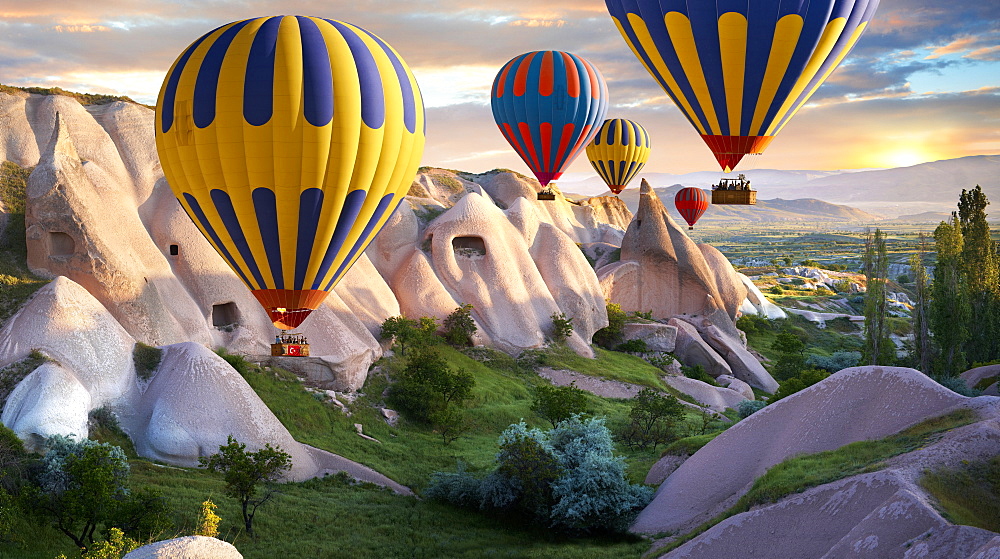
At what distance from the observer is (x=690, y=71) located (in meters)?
26.5

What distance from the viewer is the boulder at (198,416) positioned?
1057 inches

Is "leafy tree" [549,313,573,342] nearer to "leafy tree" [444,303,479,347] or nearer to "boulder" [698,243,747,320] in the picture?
"leafy tree" [444,303,479,347]

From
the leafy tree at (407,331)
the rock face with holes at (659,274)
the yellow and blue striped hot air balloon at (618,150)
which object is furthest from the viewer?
the yellow and blue striped hot air balloon at (618,150)

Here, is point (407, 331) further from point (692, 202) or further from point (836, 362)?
point (692, 202)

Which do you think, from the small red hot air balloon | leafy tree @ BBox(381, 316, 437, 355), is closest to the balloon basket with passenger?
leafy tree @ BBox(381, 316, 437, 355)

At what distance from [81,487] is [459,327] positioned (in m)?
27.6

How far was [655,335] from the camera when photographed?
185ft

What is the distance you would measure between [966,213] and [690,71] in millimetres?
34707

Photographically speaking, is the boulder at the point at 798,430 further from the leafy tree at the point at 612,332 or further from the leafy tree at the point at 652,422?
the leafy tree at the point at 612,332

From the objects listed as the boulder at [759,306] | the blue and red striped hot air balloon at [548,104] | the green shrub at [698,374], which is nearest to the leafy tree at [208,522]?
the blue and red striped hot air balloon at [548,104]

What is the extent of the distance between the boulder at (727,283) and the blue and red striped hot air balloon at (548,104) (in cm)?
2494

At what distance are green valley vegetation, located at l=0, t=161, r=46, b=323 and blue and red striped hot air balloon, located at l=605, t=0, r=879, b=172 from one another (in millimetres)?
21956

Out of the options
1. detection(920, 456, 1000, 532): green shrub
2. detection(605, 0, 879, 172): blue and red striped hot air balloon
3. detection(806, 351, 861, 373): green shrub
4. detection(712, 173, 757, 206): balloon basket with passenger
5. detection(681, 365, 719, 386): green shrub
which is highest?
detection(605, 0, 879, 172): blue and red striped hot air balloon

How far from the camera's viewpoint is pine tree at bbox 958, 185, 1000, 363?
50.4m
